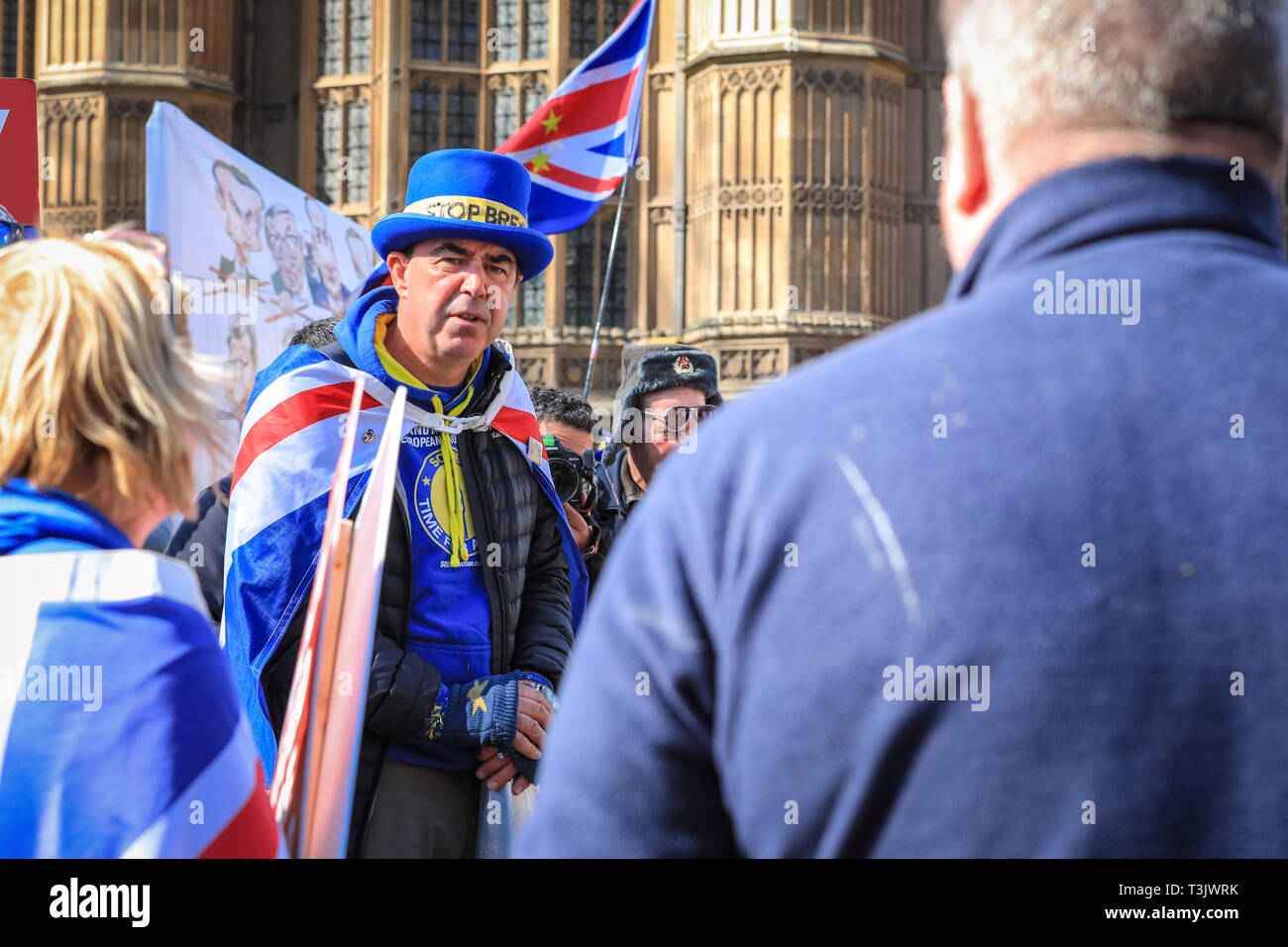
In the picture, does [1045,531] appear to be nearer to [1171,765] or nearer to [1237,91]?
[1171,765]

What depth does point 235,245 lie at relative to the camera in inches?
258

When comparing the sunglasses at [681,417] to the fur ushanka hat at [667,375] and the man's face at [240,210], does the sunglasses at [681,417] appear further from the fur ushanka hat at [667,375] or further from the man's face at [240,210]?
the man's face at [240,210]

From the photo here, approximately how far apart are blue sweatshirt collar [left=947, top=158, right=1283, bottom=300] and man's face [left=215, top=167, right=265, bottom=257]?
19.2ft

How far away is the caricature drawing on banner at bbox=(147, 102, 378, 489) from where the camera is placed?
604 cm

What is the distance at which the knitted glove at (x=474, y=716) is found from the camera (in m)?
2.67

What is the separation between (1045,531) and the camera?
94 centimetres

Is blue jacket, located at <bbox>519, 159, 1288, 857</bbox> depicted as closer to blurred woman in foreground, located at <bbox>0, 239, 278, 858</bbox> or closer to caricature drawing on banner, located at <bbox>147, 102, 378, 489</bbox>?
blurred woman in foreground, located at <bbox>0, 239, 278, 858</bbox>

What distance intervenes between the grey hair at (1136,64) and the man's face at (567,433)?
179 inches

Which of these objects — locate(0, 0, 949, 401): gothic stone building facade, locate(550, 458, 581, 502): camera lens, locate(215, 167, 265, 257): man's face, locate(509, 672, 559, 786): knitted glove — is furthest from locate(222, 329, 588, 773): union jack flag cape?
locate(0, 0, 949, 401): gothic stone building facade

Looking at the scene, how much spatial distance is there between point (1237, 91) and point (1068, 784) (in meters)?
0.48

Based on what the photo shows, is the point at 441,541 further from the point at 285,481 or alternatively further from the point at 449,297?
the point at 449,297

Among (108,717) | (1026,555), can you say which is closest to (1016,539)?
Answer: (1026,555)

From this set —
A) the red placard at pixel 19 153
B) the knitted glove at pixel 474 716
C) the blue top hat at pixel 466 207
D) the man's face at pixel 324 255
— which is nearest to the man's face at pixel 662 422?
the blue top hat at pixel 466 207

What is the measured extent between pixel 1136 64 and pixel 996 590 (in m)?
0.37
